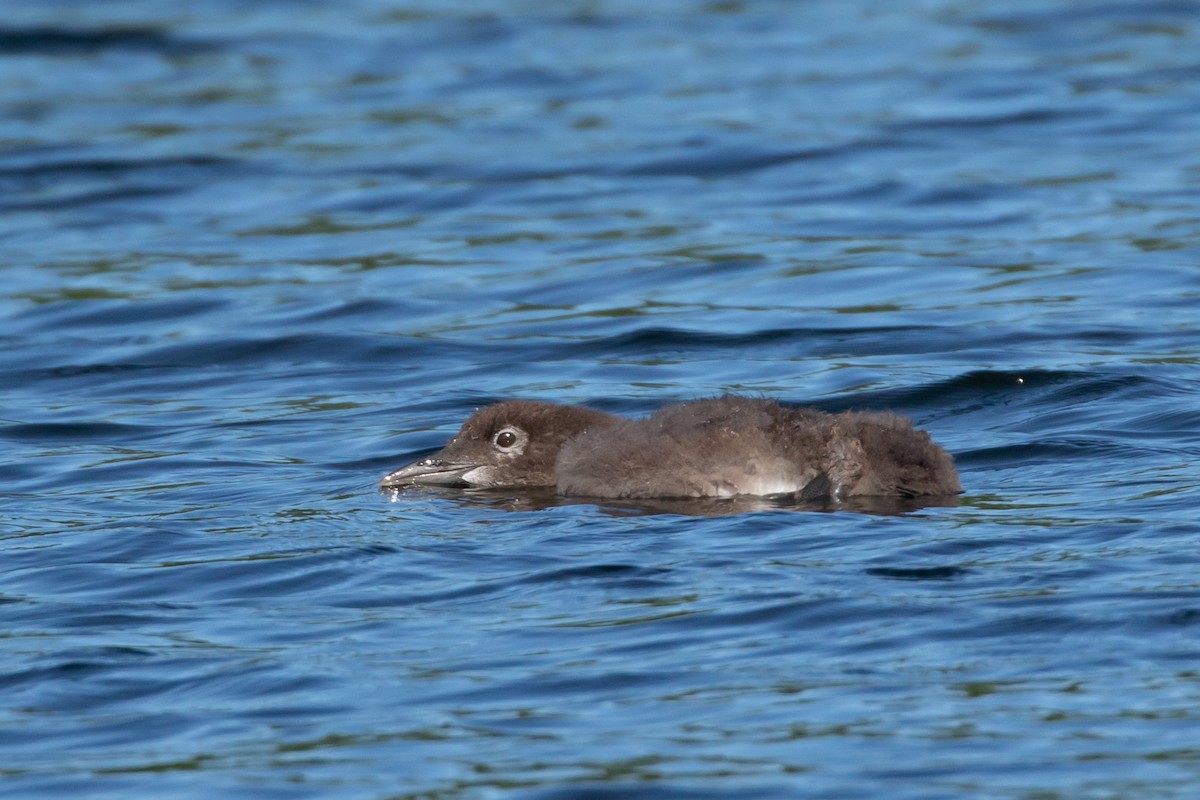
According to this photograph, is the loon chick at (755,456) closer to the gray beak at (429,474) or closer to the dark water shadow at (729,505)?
the dark water shadow at (729,505)

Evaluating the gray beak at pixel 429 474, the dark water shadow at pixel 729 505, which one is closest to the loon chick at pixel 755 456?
the dark water shadow at pixel 729 505

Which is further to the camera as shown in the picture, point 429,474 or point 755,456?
point 429,474

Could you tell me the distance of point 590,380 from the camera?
517 inches

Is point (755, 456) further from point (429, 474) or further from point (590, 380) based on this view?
point (590, 380)

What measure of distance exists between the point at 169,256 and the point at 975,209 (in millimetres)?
6681

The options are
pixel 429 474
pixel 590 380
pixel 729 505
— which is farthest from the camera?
A: pixel 590 380

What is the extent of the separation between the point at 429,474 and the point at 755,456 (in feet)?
5.99

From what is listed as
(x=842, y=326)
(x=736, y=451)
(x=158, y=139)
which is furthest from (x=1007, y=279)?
(x=158, y=139)

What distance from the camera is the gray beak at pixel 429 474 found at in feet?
33.9

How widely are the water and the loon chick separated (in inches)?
11.7

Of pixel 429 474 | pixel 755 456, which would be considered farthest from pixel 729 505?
pixel 429 474

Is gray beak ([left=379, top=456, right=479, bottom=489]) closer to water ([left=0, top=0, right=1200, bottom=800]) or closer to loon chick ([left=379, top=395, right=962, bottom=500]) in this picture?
water ([left=0, top=0, right=1200, bottom=800])

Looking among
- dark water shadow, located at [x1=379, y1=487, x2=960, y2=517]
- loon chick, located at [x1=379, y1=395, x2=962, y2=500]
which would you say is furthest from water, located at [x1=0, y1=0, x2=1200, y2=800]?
loon chick, located at [x1=379, y1=395, x2=962, y2=500]

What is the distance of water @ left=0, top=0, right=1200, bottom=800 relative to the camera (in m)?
6.80
